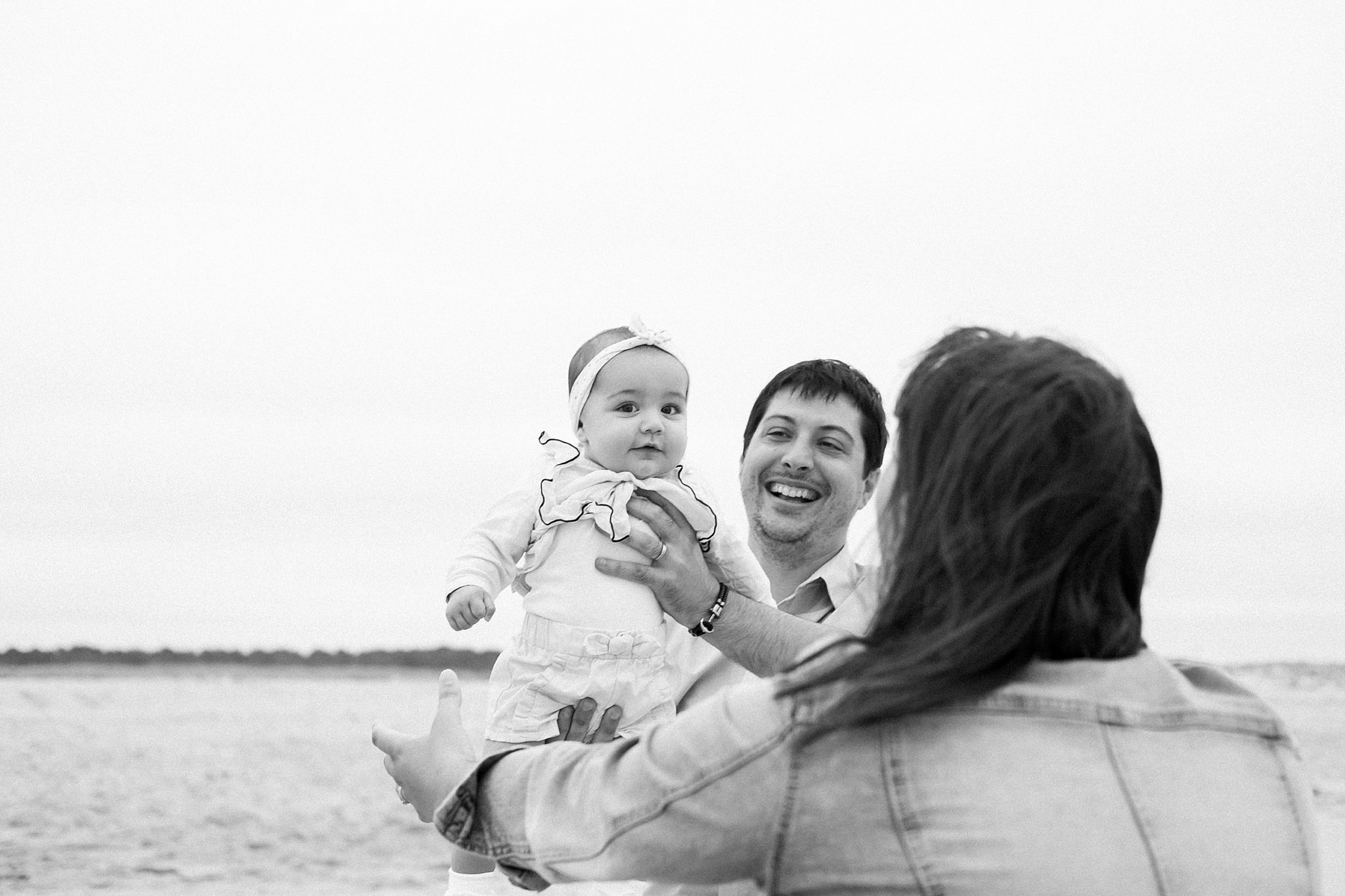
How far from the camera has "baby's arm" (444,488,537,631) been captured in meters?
3.49

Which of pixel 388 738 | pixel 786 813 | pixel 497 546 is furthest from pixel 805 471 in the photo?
pixel 786 813

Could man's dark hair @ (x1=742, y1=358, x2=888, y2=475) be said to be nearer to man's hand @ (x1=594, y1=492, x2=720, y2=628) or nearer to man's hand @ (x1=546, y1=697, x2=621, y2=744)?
man's hand @ (x1=594, y1=492, x2=720, y2=628)

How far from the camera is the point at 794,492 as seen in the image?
14.5ft

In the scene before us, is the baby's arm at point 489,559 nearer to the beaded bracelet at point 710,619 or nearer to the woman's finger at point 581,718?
the woman's finger at point 581,718

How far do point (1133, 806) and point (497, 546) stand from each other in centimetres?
223

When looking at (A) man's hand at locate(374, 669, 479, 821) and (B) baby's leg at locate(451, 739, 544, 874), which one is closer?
(A) man's hand at locate(374, 669, 479, 821)

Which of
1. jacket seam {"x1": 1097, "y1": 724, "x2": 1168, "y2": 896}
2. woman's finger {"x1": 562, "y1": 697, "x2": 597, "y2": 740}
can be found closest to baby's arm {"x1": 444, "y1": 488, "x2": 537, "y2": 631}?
woman's finger {"x1": 562, "y1": 697, "x2": 597, "y2": 740}

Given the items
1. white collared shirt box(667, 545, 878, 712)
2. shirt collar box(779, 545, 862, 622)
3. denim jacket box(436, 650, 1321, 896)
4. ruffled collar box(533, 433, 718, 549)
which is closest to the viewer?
denim jacket box(436, 650, 1321, 896)

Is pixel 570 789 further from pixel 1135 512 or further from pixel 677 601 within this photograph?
pixel 677 601

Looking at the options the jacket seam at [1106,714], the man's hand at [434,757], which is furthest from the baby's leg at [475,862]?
the jacket seam at [1106,714]

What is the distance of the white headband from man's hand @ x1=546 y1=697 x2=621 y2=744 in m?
0.81

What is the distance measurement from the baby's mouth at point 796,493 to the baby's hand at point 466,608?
1.28 meters

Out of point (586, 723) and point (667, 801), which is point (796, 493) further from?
point (667, 801)

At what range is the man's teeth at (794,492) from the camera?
173 inches
